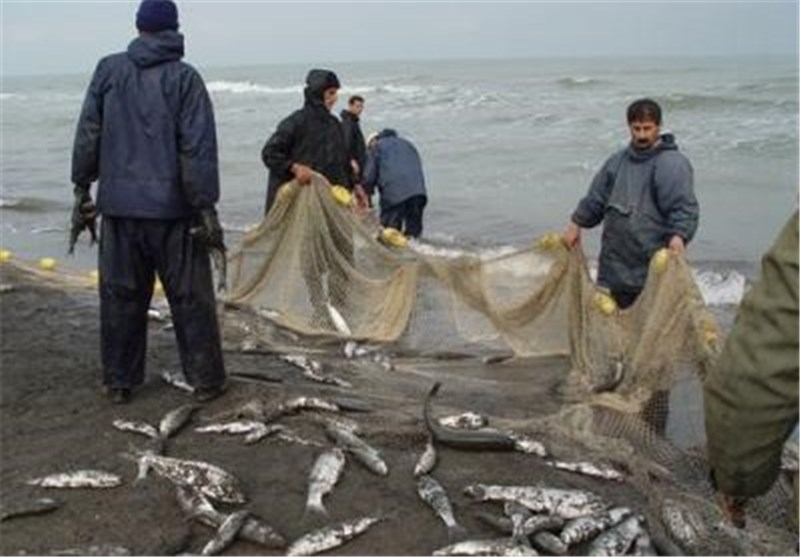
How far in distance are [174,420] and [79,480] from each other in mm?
865

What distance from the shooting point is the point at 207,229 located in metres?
6.01

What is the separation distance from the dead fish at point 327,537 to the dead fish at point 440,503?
14.9 inches

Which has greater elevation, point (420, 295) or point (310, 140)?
point (310, 140)

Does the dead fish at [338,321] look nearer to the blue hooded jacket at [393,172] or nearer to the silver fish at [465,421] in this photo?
the silver fish at [465,421]

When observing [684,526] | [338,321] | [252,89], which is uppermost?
[684,526]

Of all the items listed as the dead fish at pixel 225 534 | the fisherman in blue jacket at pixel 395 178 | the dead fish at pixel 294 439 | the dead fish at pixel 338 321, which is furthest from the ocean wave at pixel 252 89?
the dead fish at pixel 225 534

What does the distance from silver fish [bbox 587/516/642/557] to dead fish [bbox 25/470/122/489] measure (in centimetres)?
246

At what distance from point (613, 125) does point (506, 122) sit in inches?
193

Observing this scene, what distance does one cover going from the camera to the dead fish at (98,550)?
14.6 feet

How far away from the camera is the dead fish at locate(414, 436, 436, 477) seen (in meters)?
5.31

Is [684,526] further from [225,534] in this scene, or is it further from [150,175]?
[150,175]

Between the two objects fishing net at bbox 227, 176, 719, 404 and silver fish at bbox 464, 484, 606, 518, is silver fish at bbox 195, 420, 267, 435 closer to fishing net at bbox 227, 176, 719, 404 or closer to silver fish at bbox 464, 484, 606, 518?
silver fish at bbox 464, 484, 606, 518

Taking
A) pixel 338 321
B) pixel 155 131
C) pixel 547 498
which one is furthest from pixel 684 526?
pixel 338 321

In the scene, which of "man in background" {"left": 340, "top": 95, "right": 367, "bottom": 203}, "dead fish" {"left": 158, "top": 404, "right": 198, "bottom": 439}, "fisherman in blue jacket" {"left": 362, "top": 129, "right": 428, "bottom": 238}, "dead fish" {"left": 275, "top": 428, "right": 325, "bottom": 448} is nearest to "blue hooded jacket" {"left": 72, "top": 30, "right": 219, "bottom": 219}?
"dead fish" {"left": 158, "top": 404, "right": 198, "bottom": 439}
